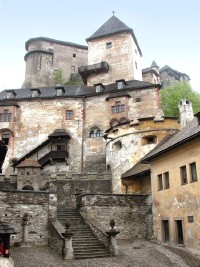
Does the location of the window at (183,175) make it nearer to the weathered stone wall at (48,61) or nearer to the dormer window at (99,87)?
the dormer window at (99,87)

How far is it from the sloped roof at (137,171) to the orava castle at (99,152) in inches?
4.1

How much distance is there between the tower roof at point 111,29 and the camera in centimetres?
5266

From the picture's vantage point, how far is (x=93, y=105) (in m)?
44.2

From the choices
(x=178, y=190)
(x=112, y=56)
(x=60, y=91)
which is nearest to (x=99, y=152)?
(x=60, y=91)

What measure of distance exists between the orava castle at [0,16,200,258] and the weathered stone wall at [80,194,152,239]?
64 mm

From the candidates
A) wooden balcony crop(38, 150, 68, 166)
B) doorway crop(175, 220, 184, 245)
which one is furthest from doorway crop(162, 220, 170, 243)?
wooden balcony crop(38, 150, 68, 166)

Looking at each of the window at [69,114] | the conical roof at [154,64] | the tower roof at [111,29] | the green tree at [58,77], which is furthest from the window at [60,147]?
the conical roof at [154,64]

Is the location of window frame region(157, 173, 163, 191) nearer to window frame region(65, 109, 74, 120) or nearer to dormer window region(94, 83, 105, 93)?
window frame region(65, 109, 74, 120)

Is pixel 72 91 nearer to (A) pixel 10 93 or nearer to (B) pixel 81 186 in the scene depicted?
(A) pixel 10 93

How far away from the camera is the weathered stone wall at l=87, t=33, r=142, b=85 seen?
1959 inches

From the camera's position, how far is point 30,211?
737 inches

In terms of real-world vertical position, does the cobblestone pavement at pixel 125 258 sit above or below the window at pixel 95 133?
below

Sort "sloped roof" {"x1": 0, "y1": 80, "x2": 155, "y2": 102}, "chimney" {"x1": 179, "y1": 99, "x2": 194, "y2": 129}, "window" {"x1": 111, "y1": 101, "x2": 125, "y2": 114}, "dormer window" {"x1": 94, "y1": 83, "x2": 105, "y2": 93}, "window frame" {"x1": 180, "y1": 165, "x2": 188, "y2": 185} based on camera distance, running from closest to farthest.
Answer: "window frame" {"x1": 180, "y1": 165, "x2": 188, "y2": 185}, "chimney" {"x1": 179, "y1": 99, "x2": 194, "y2": 129}, "window" {"x1": 111, "y1": 101, "x2": 125, "y2": 114}, "sloped roof" {"x1": 0, "y1": 80, "x2": 155, "y2": 102}, "dormer window" {"x1": 94, "y1": 83, "x2": 105, "y2": 93}

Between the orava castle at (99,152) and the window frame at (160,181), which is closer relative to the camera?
the orava castle at (99,152)
